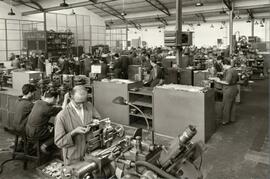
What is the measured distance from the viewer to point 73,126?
275cm

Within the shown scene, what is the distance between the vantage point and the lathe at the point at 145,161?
1.44m

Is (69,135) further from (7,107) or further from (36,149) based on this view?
(7,107)

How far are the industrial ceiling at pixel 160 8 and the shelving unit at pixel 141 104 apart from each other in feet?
23.8

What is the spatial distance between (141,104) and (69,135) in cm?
288

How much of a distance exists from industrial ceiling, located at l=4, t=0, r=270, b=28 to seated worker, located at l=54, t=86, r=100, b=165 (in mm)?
9711

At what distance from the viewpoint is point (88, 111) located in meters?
2.93

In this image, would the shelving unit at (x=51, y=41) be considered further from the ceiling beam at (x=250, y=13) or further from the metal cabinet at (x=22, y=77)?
the ceiling beam at (x=250, y=13)

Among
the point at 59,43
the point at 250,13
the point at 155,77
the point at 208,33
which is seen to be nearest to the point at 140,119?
the point at 155,77

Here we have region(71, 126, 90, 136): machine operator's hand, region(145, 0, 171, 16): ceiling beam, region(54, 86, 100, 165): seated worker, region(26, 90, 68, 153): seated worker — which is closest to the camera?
region(71, 126, 90, 136): machine operator's hand

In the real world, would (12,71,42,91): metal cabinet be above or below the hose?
above

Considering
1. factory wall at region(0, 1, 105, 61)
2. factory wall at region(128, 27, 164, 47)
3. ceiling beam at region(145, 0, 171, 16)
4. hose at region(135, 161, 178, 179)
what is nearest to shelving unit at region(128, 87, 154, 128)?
hose at region(135, 161, 178, 179)

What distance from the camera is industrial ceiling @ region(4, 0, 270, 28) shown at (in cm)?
1262

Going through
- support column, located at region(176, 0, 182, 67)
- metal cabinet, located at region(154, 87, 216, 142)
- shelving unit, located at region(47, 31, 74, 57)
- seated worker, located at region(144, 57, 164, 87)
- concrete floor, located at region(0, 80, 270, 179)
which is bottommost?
concrete floor, located at region(0, 80, 270, 179)

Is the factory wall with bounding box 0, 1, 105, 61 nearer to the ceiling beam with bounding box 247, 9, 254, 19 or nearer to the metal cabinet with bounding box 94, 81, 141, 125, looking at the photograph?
the ceiling beam with bounding box 247, 9, 254, 19
